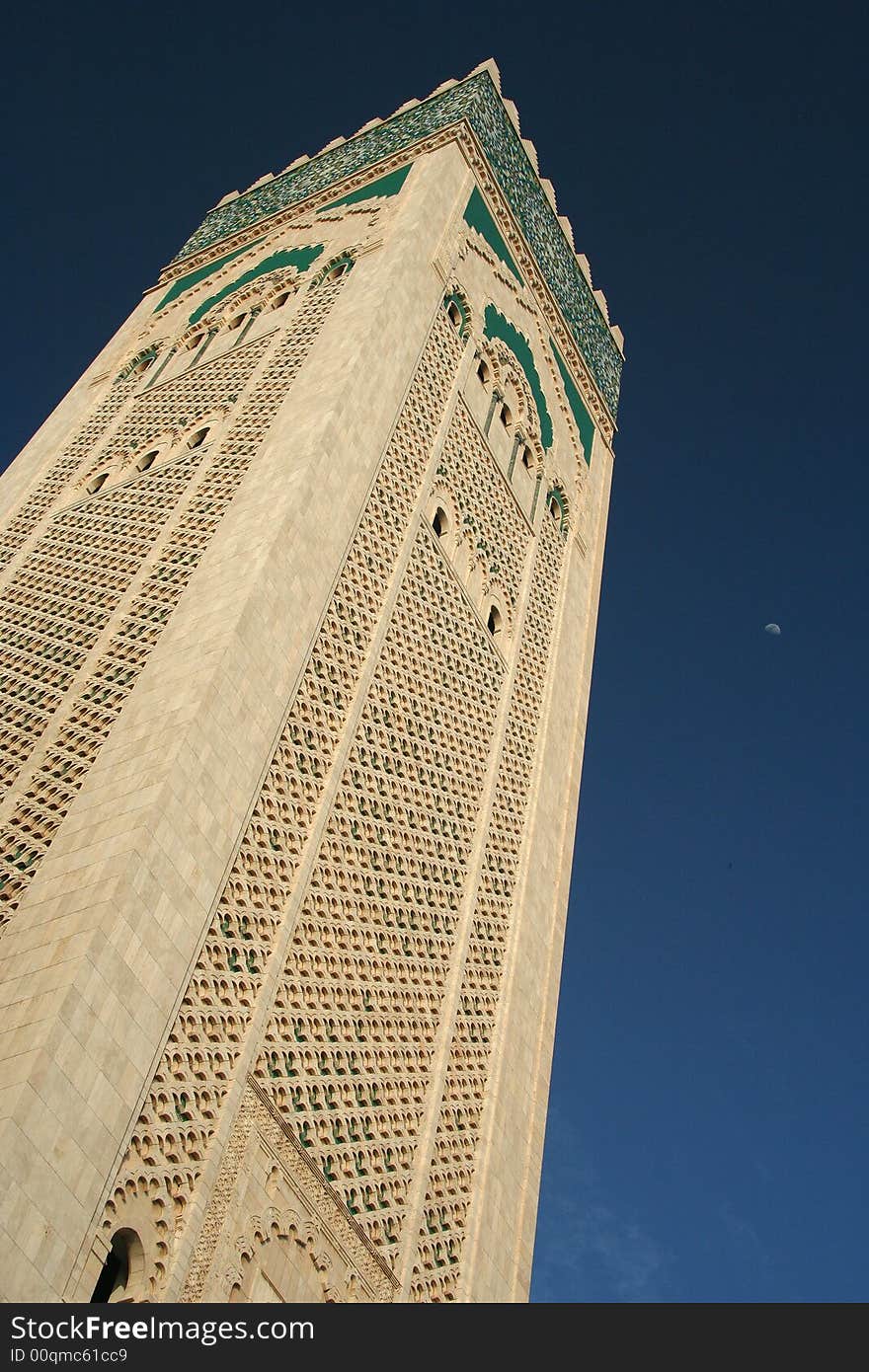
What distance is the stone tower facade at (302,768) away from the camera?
4.19 meters

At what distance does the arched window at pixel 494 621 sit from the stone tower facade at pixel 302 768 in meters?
0.05

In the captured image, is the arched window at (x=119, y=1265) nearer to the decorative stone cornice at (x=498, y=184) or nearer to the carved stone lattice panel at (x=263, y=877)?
the carved stone lattice panel at (x=263, y=877)

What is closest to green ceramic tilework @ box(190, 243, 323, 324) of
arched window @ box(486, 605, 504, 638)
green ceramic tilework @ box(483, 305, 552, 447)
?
green ceramic tilework @ box(483, 305, 552, 447)

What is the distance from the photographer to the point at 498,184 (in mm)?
9938

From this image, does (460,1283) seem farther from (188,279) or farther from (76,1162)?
(188,279)

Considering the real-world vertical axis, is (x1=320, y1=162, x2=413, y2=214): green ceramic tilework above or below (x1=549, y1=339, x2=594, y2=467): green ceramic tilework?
below

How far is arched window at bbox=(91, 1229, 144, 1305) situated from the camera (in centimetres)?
397

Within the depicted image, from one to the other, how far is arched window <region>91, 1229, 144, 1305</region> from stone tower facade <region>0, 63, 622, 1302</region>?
0.01 metres

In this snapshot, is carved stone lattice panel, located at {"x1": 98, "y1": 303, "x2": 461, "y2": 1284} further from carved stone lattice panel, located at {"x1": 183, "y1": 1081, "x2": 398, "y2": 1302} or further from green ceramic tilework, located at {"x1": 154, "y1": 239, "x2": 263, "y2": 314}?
green ceramic tilework, located at {"x1": 154, "y1": 239, "x2": 263, "y2": 314}

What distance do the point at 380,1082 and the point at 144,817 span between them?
1.81m

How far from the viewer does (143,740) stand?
4863 millimetres

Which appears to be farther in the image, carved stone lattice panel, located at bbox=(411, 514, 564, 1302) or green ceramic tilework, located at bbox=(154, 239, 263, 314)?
green ceramic tilework, located at bbox=(154, 239, 263, 314)

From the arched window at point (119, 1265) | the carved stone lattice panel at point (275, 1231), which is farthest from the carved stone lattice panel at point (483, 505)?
the arched window at point (119, 1265)

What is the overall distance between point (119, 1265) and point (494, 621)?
4.63m
